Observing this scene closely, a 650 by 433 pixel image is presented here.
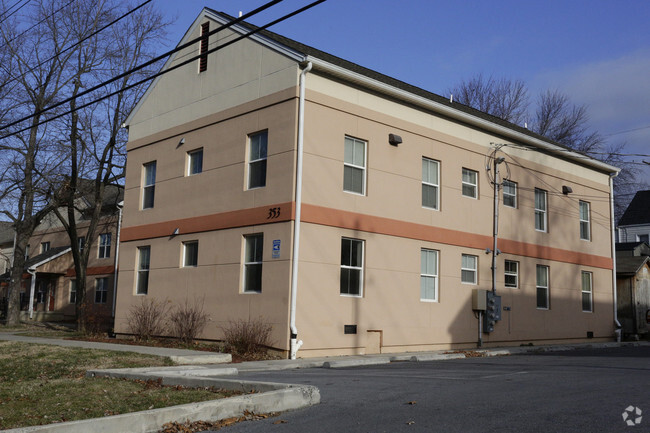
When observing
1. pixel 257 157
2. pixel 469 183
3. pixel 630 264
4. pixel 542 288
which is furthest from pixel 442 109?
pixel 630 264

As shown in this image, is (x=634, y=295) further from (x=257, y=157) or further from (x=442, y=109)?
(x=257, y=157)

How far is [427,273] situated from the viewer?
2191cm

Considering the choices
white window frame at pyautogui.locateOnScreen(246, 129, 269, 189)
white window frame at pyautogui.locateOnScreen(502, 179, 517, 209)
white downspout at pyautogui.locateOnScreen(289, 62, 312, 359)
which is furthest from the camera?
white window frame at pyautogui.locateOnScreen(502, 179, 517, 209)

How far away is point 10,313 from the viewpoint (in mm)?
33594

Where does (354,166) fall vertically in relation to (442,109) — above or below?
below

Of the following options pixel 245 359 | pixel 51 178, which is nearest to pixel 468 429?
pixel 245 359

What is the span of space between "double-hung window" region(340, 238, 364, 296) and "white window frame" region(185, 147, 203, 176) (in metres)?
5.93

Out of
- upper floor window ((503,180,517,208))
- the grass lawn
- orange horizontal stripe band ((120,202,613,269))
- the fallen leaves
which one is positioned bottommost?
the fallen leaves

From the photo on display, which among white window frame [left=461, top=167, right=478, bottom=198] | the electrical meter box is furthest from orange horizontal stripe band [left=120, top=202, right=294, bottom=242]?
the electrical meter box

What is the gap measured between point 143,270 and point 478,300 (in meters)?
11.7

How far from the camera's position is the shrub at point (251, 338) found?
18.3 meters

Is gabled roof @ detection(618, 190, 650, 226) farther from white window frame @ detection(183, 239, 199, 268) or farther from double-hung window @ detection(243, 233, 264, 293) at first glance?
double-hung window @ detection(243, 233, 264, 293)

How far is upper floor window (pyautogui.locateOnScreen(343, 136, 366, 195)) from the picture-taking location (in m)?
20.0

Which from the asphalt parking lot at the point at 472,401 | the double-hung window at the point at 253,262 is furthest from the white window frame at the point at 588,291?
→ the double-hung window at the point at 253,262
